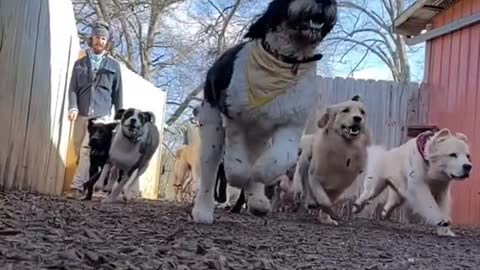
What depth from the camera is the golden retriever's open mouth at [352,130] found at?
680cm

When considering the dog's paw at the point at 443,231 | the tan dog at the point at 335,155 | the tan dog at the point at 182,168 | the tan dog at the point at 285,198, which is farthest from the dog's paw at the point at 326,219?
the tan dog at the point at 182,168

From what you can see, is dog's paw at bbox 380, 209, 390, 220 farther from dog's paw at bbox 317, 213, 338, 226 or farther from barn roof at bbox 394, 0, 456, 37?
barn roof at bbox 394, 0, 456, 37

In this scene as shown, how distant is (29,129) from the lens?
6.81 m

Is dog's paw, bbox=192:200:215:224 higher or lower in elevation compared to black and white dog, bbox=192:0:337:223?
lower

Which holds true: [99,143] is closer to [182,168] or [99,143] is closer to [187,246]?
[182,168]

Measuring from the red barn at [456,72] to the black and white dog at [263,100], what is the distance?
5.90 m

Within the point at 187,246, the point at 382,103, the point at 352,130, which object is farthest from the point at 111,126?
the point at 187,246

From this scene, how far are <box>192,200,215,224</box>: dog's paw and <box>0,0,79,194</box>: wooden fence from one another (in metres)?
1.83

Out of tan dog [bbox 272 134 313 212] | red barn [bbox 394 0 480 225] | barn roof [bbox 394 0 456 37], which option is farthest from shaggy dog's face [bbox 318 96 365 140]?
barn roof [bbox 394 0 456 37]

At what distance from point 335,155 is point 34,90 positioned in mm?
2768

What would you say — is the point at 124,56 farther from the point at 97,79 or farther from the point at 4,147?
the point at 4,147

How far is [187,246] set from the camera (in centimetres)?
331

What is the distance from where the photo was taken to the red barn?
10461 millimetres

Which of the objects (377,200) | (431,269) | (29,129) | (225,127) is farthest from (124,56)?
(431,269)
